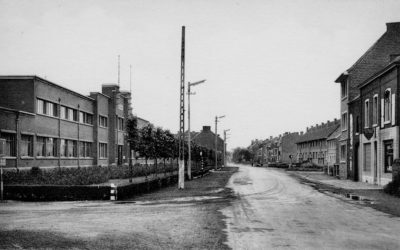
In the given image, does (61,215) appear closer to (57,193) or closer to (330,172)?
(57,193)

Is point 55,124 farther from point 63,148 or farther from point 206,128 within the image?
point 206,128

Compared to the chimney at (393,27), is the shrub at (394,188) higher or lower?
lower

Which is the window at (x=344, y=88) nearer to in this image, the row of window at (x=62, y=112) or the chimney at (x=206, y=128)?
the row of window at (x=62, y=112)

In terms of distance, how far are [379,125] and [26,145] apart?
24.0 m

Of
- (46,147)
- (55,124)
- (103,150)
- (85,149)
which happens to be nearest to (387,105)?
(46,147)

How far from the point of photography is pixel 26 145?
3381 centimetres

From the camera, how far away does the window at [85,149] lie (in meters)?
45.5

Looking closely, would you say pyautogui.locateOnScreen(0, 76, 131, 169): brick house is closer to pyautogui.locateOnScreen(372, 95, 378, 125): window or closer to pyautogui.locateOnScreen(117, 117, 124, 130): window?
pyautogui.locateOnScreen(117, 117, 124, 130): window

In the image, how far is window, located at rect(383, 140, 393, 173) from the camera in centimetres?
2748

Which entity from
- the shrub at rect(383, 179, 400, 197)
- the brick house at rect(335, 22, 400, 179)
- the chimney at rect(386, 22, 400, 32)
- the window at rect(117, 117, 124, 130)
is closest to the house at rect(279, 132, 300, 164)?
the window at rect(117, 117, 124, 130)

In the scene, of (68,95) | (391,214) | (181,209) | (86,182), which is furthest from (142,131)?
(391,214)

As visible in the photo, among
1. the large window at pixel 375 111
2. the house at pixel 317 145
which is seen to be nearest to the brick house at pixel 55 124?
the large window at pixel 375 111

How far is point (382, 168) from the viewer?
28672 mm

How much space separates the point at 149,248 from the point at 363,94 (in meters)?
28.3
